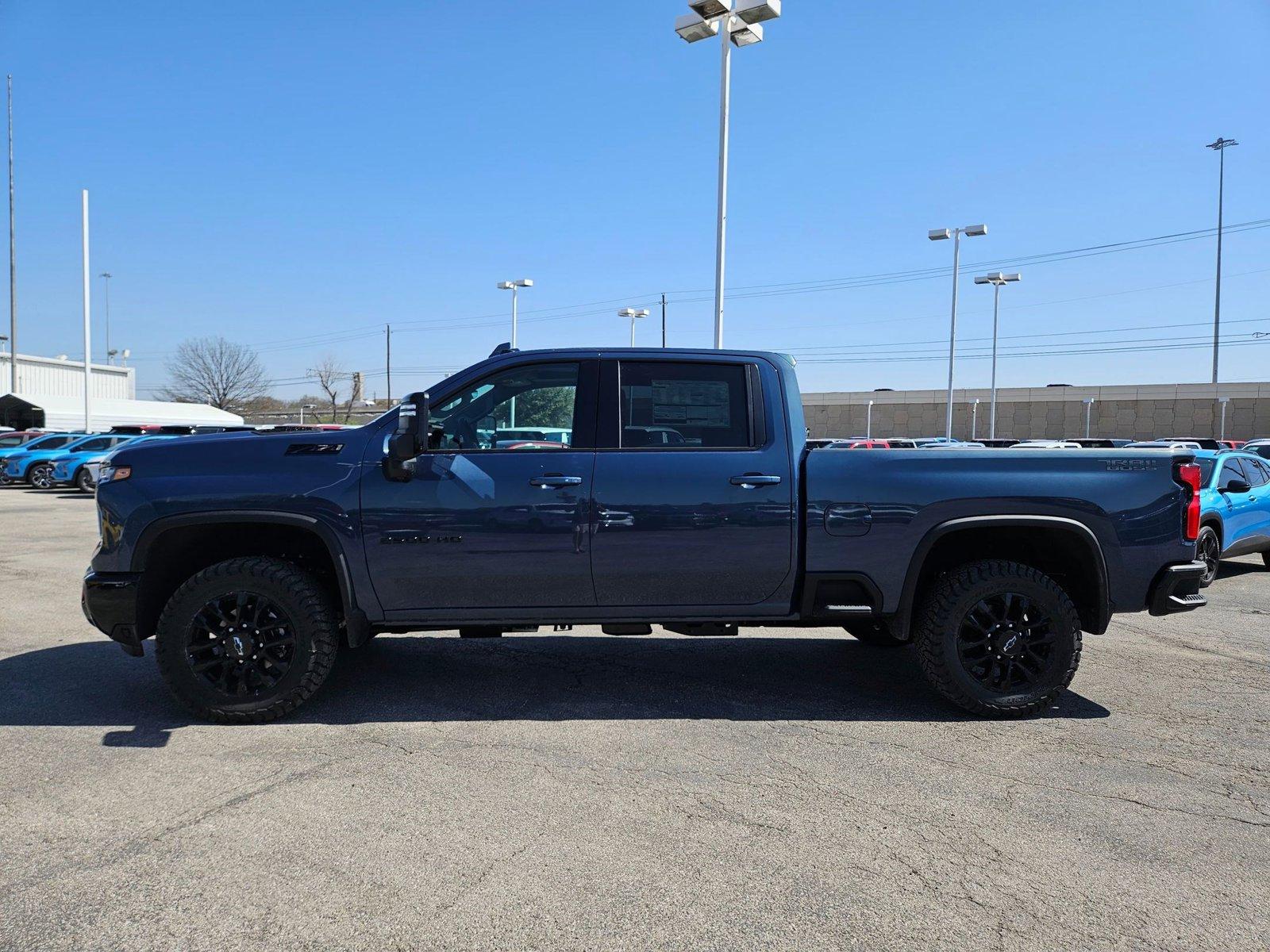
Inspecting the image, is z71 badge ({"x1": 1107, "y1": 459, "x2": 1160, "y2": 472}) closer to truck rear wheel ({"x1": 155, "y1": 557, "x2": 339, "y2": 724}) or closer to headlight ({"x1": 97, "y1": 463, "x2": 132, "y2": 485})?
truck rear wheel ({"x1": 155, "y1": 557, "x2": 339, "y2": 724})

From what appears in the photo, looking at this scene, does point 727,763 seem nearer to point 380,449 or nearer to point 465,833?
point 465,833

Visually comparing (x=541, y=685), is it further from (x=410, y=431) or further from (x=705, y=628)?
(x=410, y=431)

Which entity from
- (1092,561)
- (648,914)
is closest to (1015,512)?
(1092,561)

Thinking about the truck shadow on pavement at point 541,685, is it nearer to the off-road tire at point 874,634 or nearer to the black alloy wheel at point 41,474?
the off-road tire at point 874,634

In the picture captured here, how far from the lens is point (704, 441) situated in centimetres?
520

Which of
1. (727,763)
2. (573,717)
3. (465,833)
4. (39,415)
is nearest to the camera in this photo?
(465,833)

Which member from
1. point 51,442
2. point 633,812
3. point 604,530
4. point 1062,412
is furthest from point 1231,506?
point 1062,412

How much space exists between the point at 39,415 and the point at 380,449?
4955 centimetres

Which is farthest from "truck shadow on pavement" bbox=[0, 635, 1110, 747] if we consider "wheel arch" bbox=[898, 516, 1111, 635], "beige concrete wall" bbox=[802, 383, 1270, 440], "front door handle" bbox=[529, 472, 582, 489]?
"beige concrete wall" bbox=[802, 383, 1270, 440]

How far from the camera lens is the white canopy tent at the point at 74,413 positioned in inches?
1813

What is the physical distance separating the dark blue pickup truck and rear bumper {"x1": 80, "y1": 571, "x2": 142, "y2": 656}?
13 millimetres

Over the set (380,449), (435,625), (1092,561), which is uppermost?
(380,449)

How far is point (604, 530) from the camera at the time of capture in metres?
5.00

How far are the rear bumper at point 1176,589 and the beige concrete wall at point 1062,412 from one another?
46.1 m
